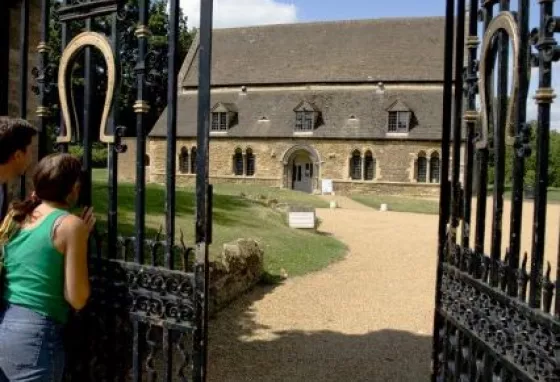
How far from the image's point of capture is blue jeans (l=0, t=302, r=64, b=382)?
2.47 m

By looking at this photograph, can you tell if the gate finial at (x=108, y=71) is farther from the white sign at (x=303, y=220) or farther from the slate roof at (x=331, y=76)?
the slate roof at (x=331, y=76)

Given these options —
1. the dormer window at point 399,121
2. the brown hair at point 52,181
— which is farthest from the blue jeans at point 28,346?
the dormer window at point 399,121

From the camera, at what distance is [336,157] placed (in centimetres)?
3375

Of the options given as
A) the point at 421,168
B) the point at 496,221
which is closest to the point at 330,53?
the point at 421,168

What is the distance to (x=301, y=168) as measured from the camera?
35344mm

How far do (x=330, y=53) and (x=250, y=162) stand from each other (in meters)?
9.60

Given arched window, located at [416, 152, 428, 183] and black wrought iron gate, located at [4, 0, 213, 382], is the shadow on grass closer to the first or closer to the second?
black wrought iron gate, located at [4, 0, 213, 382]

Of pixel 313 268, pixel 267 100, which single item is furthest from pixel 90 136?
pixel 267 100

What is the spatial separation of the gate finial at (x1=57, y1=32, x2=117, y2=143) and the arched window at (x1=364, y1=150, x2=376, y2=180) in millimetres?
30723

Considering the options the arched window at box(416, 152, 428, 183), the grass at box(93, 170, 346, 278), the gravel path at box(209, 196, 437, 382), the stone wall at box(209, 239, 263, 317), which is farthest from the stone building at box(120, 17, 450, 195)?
the stone wall at box(209, 239, 263, 317)

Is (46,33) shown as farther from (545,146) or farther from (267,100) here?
(267,100)

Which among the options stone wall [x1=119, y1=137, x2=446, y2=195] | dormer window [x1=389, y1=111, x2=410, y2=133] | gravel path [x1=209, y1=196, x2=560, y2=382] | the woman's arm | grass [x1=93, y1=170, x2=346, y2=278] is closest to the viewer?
the woman's arm

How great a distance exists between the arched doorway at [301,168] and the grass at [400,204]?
3.66m

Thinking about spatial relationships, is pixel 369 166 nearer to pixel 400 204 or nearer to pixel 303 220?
pixel 400 204
